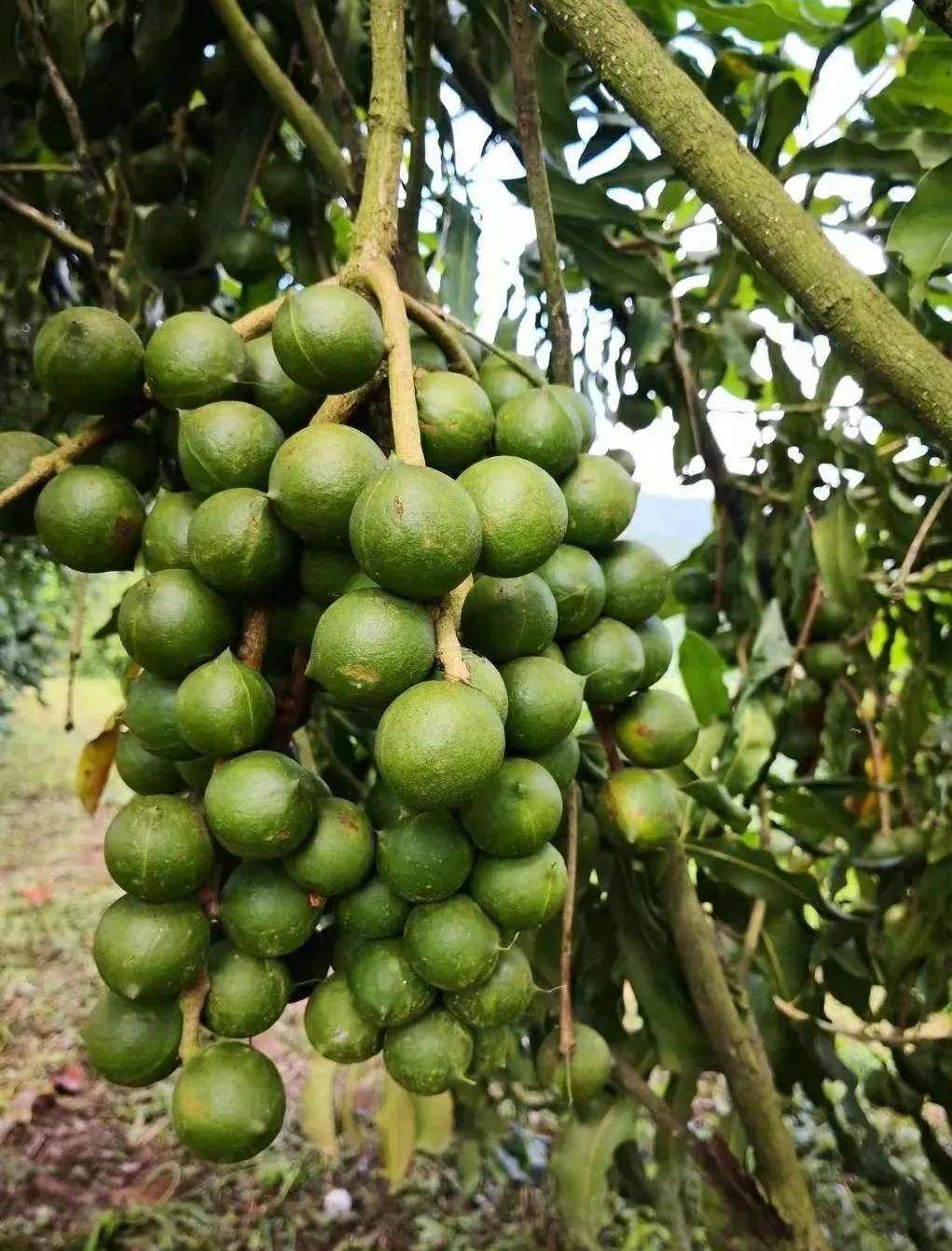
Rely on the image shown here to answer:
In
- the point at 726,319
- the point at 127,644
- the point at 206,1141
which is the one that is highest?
the point at 726,319

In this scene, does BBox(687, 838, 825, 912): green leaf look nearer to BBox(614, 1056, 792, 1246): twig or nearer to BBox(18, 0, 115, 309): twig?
BBox(614, 1056, 792, 1246): twig

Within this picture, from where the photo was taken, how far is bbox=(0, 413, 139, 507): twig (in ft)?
3.02

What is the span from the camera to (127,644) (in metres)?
Answer: 0.86

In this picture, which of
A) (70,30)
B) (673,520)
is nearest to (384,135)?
(70,30)

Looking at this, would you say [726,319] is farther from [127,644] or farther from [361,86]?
[127,644]

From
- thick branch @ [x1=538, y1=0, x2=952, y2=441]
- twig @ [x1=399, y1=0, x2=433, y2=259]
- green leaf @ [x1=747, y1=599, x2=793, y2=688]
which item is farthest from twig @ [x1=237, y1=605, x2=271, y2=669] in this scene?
green leaf @ [x1=747, y1=599, x2=793, y2=688]

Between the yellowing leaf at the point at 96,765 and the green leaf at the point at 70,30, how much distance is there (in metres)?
0.87

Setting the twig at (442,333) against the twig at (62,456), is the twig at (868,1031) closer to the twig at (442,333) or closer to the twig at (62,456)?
the twig at (442,333)

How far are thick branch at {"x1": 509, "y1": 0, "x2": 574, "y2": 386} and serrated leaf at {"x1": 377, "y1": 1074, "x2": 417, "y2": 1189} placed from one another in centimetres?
143

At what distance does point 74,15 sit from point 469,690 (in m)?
1.12

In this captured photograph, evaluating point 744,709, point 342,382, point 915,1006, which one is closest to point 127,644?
point 342,382

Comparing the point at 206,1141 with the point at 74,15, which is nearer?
the point at 206,1141

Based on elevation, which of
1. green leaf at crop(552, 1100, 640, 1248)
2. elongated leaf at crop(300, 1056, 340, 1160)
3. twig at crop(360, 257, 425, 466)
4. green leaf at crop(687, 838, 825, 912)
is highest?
twig at crop(360, 257, 425, 466)

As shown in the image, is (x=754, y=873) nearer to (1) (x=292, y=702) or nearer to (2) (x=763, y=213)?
(1) (x=292, y=702)
